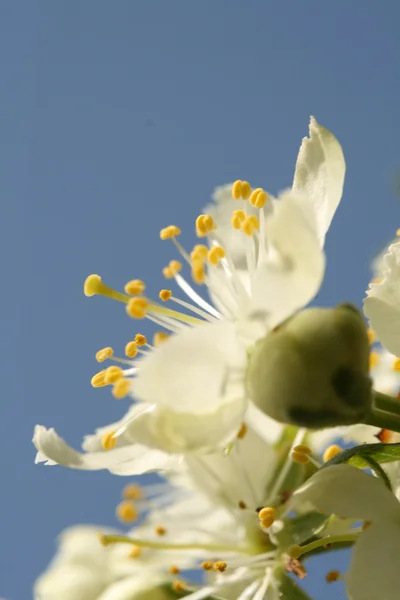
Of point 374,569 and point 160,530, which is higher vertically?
point 160,530

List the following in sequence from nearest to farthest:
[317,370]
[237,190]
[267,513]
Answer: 1. [317,370]
2. [267,513]
3. [237,190]

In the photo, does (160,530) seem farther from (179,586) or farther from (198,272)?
(198,272)

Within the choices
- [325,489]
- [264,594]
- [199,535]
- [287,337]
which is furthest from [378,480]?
[199,535]

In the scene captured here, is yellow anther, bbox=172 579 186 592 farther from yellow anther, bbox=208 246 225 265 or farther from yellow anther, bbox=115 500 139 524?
yellow anther, bbox=208 246 225 265

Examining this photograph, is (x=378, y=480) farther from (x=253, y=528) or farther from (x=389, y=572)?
(x=253, y=528)

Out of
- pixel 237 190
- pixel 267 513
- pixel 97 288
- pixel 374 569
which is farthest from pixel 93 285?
pixel 374 569

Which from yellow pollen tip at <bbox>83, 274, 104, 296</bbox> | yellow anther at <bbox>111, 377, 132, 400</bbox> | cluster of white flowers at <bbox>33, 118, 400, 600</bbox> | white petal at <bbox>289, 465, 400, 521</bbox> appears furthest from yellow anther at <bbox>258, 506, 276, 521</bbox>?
yellow pollen tip at <bbox>83, 274, 104, 296</bbox>
